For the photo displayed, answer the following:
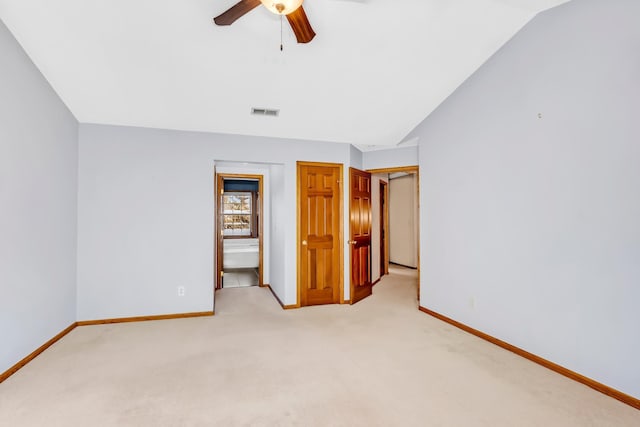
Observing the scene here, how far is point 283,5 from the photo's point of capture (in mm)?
1922

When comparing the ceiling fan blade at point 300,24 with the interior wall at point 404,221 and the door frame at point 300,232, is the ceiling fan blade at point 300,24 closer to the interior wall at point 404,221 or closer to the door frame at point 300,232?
the door frame at point 300,232

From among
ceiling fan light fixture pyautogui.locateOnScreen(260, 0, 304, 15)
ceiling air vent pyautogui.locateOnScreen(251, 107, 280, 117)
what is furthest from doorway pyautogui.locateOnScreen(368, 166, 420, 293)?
ceiling fan light fixture pyautogui.locateOnScreen(260, 0, 304, 15)

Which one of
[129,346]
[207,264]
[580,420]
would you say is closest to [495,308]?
[580,420]

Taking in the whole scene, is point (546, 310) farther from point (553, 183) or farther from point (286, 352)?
point (286, 352)

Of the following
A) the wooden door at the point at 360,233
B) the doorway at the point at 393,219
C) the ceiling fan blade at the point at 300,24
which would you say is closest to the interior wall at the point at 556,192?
the wooden door at the point at 360,233

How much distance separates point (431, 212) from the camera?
163 inches

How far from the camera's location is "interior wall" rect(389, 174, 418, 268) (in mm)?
7562

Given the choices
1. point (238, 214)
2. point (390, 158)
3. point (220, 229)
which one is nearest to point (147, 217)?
point (220, 229)

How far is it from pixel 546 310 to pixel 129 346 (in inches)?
150

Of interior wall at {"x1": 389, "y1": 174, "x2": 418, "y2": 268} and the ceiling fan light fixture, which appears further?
interior wall at {"x1": 389, "y1": 174, "x2": 418, "y2": 268}

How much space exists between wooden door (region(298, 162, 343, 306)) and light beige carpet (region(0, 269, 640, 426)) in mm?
860

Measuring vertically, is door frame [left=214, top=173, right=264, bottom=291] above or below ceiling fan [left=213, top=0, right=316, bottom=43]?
below

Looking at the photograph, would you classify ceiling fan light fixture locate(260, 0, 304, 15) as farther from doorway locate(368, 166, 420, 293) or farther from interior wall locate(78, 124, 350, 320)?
doorway locate(368, 166, 420, 293)

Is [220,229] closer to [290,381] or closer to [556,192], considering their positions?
[290,381]
